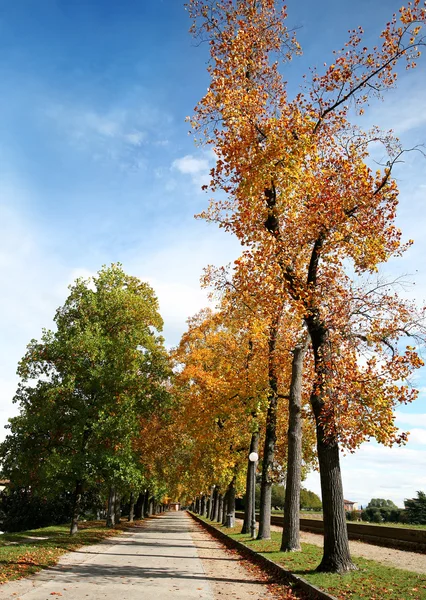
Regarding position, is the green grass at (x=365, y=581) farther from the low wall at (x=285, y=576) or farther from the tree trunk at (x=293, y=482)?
the tree trunk at (x=293, y=482)

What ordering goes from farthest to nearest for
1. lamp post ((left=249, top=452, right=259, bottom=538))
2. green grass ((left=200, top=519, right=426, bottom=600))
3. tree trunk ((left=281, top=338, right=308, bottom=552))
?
lamp post ((left=249, top=452, right=259, bottom=538)) → tree trunk ((left=281, top=338, right=308, bottom=552)) → green grass ((left=200, top=519, right=426, bottom=600))

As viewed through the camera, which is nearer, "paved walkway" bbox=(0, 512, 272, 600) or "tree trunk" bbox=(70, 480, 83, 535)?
"paved walkway" bbox=(0, 512, 272, 600)

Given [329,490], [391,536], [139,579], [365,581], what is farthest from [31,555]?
[391,536]

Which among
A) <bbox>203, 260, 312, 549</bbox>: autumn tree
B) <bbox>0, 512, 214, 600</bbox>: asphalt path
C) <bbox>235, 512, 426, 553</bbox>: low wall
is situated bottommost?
<bbox>0, 512, 214, 600</bbox>: asphalt path

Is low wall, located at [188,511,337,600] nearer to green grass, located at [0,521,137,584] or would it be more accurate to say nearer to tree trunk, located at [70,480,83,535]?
green grass, located at [0,521,137,584]

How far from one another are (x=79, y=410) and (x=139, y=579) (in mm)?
10920

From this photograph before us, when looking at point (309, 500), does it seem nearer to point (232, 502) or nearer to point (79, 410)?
point (232, 502)

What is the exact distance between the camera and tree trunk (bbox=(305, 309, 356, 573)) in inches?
421

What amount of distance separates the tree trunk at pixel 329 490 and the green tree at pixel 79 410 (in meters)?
11.2

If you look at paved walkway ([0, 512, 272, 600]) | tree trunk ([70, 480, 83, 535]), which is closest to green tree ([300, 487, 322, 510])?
tree trunk ([70, 480, 83, 535])

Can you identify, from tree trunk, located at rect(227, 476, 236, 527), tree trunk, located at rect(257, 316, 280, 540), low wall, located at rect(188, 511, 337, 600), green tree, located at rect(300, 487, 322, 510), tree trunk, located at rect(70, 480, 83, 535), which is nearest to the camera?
low wall, located at rect(188, 511, 337, 600)

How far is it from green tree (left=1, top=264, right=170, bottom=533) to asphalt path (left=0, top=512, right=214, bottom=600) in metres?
4.48

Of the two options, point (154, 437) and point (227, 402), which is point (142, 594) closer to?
point (227, 402)

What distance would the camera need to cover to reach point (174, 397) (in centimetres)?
2478
